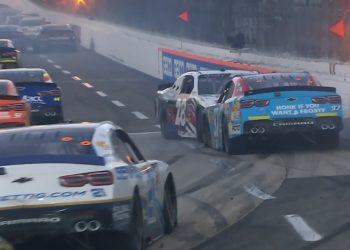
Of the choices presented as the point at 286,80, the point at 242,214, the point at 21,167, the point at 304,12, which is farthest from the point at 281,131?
the point at 304,12

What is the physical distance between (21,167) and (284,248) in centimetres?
233

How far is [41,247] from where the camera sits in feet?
28.3

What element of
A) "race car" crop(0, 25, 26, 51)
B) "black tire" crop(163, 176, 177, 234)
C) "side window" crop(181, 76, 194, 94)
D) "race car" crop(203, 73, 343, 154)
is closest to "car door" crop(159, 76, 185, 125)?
"side window" crop(181, 76, 194, 94)

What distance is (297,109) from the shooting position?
16.5 m

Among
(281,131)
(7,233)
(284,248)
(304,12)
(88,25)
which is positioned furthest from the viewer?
(88,25)

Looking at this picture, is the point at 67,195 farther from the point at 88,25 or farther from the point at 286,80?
the point at 88,25

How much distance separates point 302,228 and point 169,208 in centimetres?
132

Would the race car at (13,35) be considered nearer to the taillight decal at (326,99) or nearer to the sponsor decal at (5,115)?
the sponsor decal at (5,115)

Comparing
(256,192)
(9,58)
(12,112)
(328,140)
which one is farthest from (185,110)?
(9,58)

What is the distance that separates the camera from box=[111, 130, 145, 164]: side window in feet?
31.1

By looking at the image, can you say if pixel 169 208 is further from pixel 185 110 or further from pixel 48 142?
pixel 185 110

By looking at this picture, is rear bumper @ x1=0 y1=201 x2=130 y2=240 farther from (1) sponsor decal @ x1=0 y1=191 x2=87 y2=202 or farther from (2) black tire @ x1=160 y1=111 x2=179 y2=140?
(2) black tire @ x1=160 y1=111 x2=179 y2=140

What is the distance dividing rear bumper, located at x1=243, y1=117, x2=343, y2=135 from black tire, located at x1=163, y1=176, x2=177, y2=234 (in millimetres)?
5502

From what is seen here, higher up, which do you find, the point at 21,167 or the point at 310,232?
the point at 21,167
